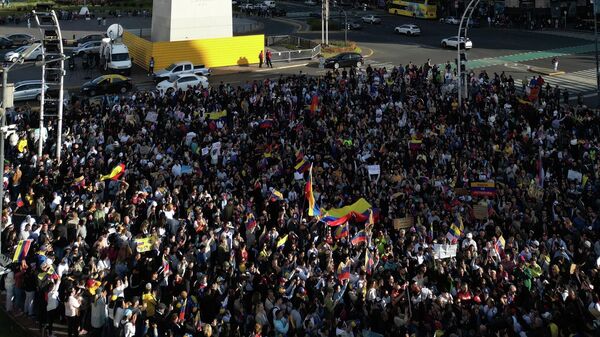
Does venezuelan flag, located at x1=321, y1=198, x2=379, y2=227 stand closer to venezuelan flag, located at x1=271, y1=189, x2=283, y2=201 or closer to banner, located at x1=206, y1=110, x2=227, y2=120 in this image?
venezuelan flag, located at x1=271, y1=189, x2=283, y2=201

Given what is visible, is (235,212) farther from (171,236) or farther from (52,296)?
(52,296)

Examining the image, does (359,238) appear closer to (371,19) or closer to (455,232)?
(455,232)

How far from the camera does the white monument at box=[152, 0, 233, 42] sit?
2073 inches

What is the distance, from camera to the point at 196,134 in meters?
32.2

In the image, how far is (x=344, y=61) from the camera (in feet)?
178

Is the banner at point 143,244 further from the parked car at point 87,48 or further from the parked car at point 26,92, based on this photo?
the parked car at point 87,48

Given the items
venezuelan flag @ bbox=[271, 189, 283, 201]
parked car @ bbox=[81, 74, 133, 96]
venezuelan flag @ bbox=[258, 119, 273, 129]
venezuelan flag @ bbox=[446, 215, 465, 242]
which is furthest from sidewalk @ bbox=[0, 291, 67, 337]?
parked car @ bbox=[81, 74, 133, 96]

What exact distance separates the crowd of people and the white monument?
56.2ft

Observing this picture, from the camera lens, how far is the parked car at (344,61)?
53975 millimetres

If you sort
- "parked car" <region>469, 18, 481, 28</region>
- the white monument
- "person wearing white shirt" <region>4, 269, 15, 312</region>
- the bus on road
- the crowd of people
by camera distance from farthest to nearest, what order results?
the bus on road < "parked car" <region>469, 18, 481, 28</region> < the white monument < "person wearing white shirt" <region>4, 269, 15, 312</region> < the crowd of people

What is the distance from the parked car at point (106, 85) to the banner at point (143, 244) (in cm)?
2494

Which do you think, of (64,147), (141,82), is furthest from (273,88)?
(141,82)

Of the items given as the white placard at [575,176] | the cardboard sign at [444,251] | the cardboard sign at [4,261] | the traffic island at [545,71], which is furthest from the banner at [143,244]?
the traffic island at [545,71]

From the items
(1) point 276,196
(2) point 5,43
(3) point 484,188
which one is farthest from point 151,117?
(2) point 5,43
